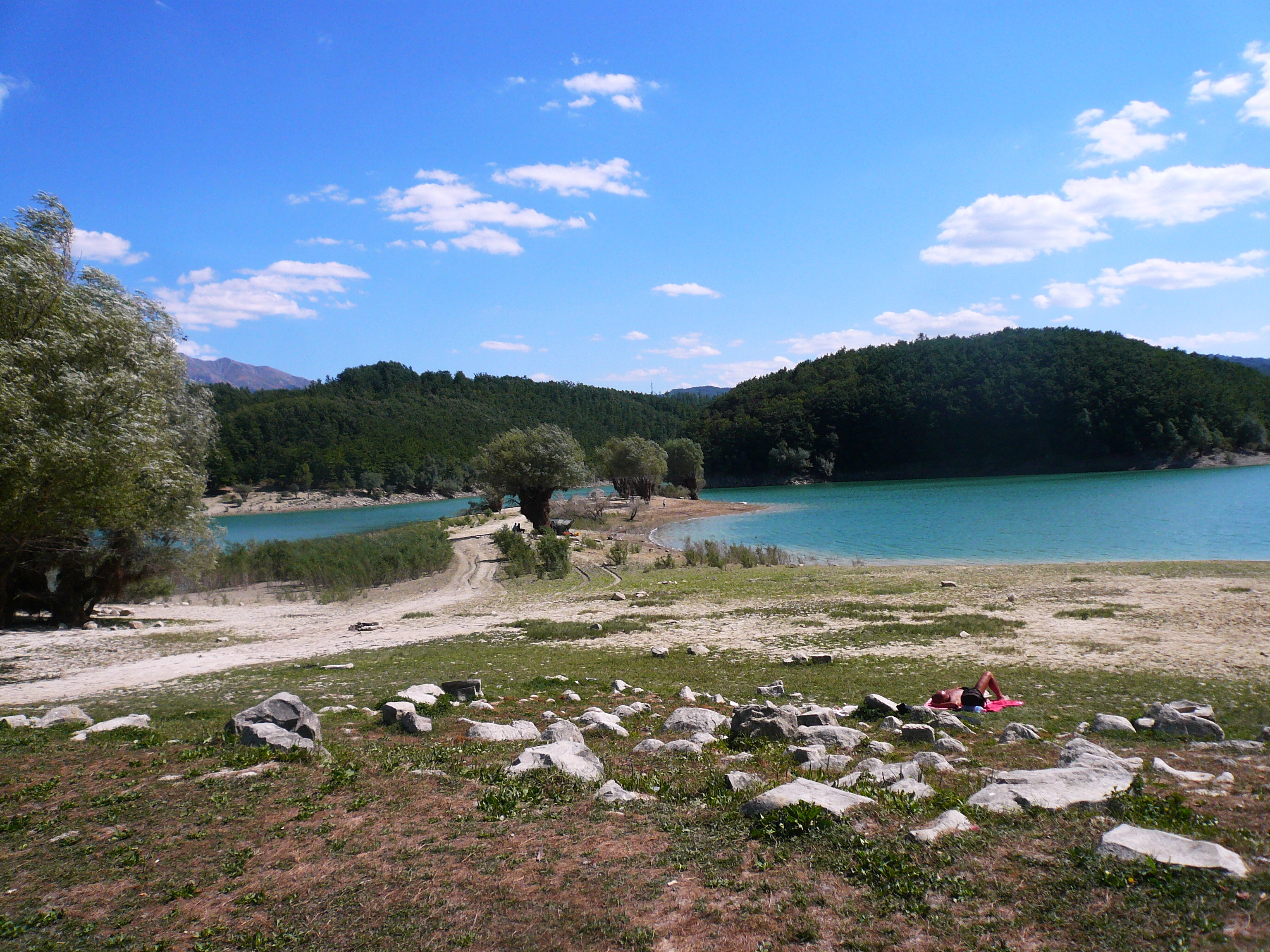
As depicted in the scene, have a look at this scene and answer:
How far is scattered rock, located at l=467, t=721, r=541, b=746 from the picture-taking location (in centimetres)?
799

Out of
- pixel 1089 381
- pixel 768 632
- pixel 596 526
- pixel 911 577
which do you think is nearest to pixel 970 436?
pixel 1089 381

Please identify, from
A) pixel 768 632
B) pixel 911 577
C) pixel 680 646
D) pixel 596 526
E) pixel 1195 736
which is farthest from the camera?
pixel 596 526

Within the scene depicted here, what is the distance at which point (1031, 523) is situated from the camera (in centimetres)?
4647

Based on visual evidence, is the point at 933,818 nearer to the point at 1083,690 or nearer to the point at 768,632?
the point at 1083,690

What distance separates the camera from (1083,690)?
404 inches

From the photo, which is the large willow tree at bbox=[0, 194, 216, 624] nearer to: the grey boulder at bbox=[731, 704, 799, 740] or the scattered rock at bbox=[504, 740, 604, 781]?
the scattered rock at bbox=[504, 740, 604, 781]

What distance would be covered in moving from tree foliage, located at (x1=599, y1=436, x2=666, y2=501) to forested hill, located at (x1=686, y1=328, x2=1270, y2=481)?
6188cm

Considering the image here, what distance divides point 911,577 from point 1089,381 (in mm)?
116511

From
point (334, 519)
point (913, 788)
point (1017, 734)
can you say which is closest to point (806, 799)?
point (913, 788)

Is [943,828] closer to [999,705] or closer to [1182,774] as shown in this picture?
[1182,774]

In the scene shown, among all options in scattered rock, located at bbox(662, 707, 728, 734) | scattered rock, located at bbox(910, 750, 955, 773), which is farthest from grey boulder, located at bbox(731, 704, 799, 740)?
scattered rock, located at bbox(910, 750, 955, 773)

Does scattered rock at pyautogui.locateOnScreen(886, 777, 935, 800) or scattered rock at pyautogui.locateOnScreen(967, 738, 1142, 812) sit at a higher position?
scattered rock at pyautogui.locateOnScreen(967, 738, 1142, 812)

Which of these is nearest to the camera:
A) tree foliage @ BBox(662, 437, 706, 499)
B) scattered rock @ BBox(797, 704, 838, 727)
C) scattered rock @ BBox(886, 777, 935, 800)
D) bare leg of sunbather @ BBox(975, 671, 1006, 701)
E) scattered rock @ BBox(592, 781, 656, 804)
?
scattered rock @ BBox(886, 777, 935, 800)

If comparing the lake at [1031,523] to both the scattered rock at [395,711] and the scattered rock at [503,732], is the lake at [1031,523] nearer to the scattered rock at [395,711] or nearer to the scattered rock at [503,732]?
the scattered rock at [503,732]
